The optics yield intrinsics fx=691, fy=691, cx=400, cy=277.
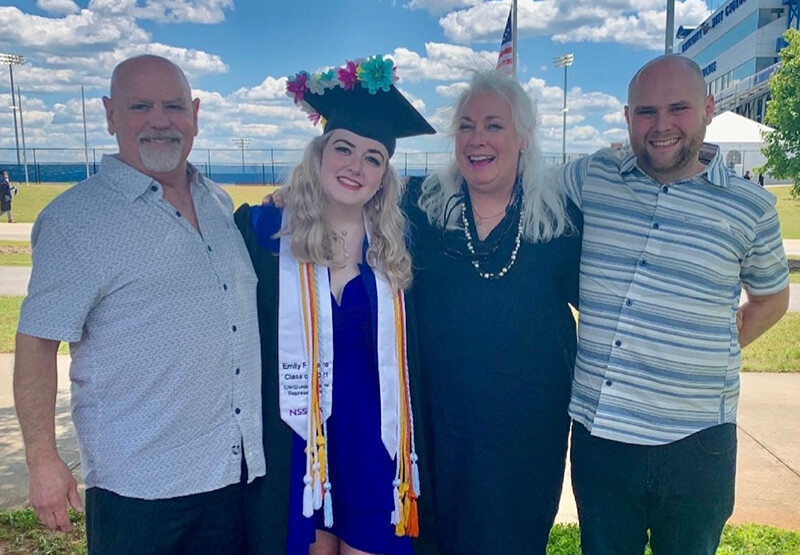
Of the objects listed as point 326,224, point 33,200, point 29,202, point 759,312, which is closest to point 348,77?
point 326,224

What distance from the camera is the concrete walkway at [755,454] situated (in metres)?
3.71

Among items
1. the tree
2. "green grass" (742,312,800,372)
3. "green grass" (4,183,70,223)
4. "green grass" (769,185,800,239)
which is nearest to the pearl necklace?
"green grass" (742,312,800,372)

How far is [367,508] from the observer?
2443mm

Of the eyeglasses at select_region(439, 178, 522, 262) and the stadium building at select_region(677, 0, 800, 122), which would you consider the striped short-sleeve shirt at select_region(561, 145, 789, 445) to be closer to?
the eyeglasses at select_region(439, 178, 522, 262)

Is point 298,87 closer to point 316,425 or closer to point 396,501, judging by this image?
point 316,425

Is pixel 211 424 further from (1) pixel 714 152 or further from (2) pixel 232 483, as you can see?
(1) pixel 714 152

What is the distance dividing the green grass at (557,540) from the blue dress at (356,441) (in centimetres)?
121

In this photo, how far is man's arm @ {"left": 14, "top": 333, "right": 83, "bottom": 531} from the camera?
1991mm

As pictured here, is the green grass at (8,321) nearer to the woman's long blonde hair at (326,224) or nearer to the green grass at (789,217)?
the woman's long blonde hair at (326,224)

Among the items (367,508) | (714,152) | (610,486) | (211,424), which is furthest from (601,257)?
(211,424)

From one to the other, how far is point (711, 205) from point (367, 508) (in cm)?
158

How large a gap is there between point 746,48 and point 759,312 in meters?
54.6

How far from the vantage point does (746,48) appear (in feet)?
161

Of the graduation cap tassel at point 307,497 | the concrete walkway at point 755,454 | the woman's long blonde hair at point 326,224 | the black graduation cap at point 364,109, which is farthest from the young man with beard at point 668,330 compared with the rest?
the concrete walkway at point 755,454
